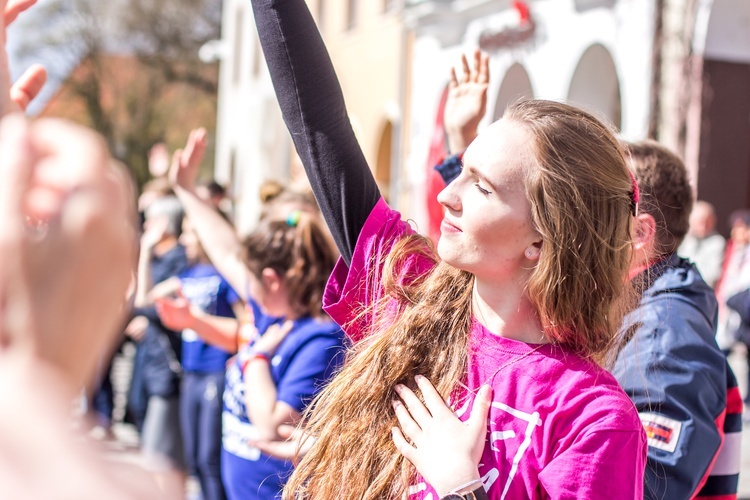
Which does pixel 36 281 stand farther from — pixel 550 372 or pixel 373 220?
pixel 373 220

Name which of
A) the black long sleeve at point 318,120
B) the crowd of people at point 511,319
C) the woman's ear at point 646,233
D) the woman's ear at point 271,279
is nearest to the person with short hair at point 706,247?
the woman's ear at point 271,279

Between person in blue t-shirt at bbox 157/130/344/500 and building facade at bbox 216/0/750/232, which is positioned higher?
person in blue t-shirt at bbox 157/130/344/500

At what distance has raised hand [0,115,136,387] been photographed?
68 centimetres

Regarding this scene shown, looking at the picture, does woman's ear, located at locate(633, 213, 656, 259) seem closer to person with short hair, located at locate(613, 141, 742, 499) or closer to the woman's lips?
person with short hair, located at locate(613, 141, 742, 499)

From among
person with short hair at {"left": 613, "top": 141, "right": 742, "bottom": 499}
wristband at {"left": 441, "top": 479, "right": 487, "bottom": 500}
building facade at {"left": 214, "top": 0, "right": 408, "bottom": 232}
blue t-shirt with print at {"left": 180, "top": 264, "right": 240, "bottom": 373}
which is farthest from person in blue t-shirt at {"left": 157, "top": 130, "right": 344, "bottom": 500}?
building facade at {"left": 214, "top": 0, "right": 408, "bottom": 232}

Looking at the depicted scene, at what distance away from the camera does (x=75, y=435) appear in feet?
2.15

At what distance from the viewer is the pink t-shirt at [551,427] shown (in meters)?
1.67

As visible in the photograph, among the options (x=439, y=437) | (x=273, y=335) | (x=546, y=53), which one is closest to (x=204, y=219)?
(x=273, y=335)

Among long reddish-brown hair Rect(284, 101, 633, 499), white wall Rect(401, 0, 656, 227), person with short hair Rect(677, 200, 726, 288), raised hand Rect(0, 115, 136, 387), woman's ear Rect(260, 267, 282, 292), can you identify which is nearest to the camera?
raised hand Rect(0, 115, 136, 387)

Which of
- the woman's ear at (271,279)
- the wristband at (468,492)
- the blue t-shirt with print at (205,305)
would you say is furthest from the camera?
the blue t-shirt with print at (205,305)

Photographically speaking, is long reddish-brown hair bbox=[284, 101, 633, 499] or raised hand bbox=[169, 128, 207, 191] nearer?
long reddish-brown hair bbox=[284, 101, 633, 499]

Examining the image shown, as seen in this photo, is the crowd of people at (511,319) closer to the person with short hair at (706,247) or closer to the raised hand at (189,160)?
the raised hand at (189,160)

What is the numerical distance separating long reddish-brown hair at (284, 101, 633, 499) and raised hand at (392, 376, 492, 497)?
0.05 m

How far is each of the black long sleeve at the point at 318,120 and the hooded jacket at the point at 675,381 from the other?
2.13 feet
